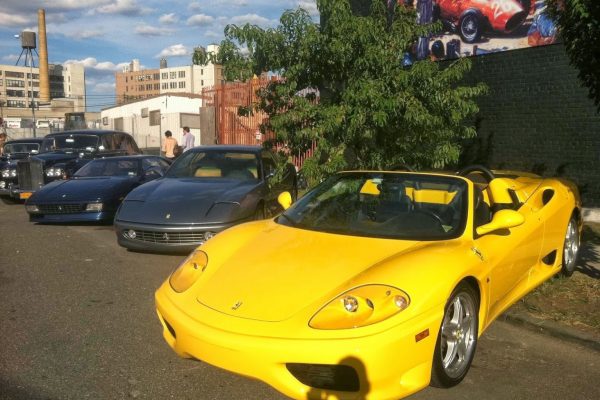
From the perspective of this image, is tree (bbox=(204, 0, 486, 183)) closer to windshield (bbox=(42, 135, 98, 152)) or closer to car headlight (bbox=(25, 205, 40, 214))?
car headlight (bbox=(25, 205, 40, 214))

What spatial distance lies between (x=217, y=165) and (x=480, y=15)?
5983 millimetres

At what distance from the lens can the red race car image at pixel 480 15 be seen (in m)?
10.1

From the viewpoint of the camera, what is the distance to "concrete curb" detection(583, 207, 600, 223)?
29.6 ft

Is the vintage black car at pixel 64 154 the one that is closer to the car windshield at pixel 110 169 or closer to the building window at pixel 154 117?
the car windshield at pixel 110 169

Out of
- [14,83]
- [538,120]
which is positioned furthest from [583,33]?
[14,83]

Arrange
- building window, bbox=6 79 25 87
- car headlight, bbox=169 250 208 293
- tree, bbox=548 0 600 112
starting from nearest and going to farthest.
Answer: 1. car headlight, bbox=169 250 208 293
2. tree, bbox=548 0 600 112
3. building window, bbox=6 79 25 87

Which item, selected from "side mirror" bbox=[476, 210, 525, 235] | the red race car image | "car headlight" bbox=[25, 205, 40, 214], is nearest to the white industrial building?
the red race car image

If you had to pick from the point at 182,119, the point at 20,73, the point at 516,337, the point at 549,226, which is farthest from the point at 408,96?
the point at 20,73

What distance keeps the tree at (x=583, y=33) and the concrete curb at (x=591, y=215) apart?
5.00 meters

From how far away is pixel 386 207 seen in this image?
430 cm

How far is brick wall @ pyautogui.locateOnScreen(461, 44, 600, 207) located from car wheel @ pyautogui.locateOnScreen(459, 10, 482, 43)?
43 centimetres

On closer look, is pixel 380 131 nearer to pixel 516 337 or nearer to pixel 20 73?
pixel 516 337

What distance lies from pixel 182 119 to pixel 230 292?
99.8ft

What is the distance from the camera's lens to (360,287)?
3148 millimetres
